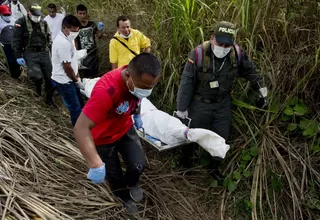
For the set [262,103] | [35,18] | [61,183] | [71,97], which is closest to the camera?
[61,183]

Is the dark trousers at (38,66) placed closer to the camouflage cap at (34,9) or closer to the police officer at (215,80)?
the camouflage cap at (34,9)

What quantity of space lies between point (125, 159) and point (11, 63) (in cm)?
324

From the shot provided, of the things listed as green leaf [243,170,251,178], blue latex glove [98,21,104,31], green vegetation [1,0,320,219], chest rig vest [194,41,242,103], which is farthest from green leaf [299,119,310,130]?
blue latex glove [98,21,104,31]

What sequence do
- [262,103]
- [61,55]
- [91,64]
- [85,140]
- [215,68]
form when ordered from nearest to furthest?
[85,140], [215,68], [262,103], [61,55], [91,64]

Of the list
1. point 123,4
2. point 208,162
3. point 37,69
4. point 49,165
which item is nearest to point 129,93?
point 49,165

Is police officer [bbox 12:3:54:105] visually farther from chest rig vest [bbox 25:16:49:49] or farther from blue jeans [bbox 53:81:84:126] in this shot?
blue jeans [bbox 53:81:84:126]

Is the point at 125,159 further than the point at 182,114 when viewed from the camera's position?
No

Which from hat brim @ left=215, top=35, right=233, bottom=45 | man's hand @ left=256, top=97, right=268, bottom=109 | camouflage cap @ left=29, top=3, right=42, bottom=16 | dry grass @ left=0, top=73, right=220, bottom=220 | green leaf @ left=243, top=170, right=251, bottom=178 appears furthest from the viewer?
camouflage cap @ left=29, top=3, right=42, bottom=16

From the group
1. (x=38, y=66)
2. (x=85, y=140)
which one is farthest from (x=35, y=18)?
(x=85, y=140)

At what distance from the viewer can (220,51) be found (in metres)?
2.92

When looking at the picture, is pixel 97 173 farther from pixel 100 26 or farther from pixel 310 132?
pixel 100 26

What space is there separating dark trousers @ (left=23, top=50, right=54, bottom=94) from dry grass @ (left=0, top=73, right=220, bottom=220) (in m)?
0.63

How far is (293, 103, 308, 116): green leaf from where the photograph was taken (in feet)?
10.2

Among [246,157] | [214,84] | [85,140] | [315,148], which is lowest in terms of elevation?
[246,157]
